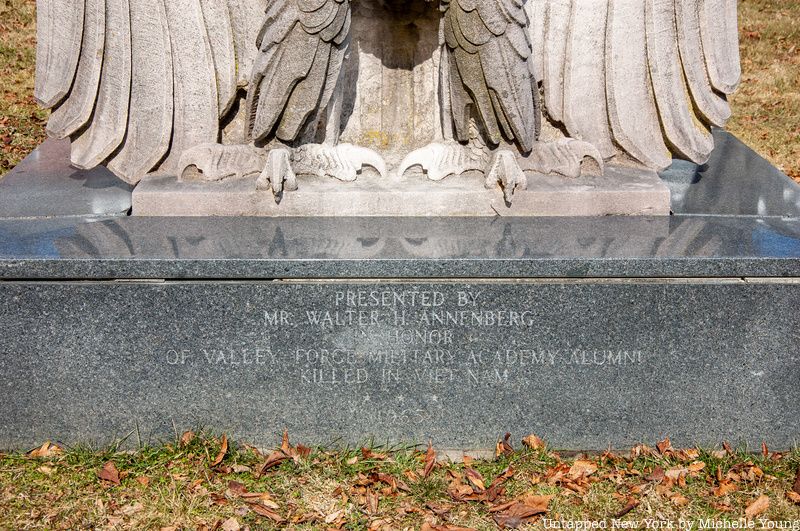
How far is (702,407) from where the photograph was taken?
400 cm

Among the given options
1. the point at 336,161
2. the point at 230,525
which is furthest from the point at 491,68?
the point at 230,525

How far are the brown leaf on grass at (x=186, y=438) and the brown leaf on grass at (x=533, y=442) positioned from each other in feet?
4.72

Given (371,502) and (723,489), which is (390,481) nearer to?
(371,502)

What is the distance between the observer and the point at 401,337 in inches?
154

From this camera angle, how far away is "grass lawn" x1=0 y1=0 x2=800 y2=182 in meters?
7.90

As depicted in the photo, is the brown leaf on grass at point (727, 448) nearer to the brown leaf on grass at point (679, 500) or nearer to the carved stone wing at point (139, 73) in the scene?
the brown leaf on grass at point (679, 500)

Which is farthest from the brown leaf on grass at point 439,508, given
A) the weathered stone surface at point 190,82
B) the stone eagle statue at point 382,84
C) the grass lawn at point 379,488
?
the weathered stone surface at point 190,82

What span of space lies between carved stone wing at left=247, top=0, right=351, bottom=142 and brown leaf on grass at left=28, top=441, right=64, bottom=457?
1681mm

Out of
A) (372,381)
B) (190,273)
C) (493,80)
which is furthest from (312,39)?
(372,381)

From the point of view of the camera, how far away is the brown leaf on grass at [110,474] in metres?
3.83

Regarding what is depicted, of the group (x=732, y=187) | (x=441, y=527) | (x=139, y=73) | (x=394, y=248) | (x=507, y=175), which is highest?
(x=139, y=73)

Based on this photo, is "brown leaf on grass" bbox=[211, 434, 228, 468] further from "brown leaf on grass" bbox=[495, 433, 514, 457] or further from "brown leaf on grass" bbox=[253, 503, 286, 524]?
"brown leaf on grass" bbox=[495, 433, 514, 457]

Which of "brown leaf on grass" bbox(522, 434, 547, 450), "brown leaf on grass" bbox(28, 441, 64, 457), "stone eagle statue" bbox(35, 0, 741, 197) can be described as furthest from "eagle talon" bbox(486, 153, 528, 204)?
"brown leaf on grass" bbox(28, 441, 64, 457)

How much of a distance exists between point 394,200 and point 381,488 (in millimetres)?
1353
